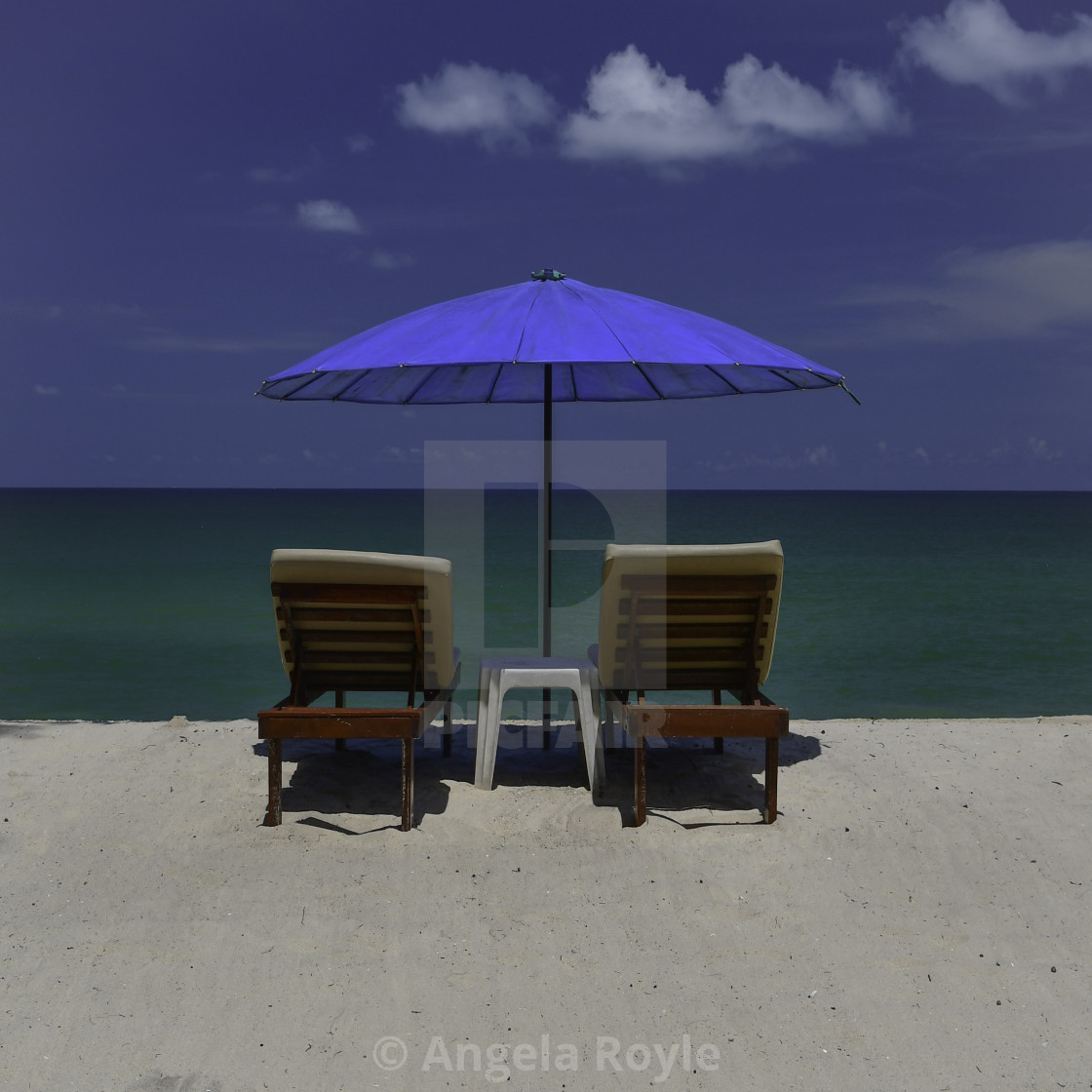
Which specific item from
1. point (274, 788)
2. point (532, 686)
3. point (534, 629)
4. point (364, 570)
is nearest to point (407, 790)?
point (274, 788)

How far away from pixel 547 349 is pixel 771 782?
78.5 inches

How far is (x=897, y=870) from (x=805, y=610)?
53.0 feet

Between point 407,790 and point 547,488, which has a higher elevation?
point 547,488

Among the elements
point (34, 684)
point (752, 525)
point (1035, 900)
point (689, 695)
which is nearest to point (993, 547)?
point (752, 525)

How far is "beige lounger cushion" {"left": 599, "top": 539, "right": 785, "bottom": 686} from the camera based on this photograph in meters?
4.07

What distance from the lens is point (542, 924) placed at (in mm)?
3514

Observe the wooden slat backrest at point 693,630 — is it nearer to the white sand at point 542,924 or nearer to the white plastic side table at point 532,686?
the white plastic side table at point 532,686

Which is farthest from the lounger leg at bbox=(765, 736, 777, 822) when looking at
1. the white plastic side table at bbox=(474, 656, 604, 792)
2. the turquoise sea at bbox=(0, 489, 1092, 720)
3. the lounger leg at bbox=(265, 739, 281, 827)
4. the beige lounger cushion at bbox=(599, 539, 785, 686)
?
the turquoise sea at bbox=(0, 489, 1092, 720)

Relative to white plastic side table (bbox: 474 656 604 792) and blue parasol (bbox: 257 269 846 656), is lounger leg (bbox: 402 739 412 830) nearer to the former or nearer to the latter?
white plastic side table (bbox: 474 656 604 792)

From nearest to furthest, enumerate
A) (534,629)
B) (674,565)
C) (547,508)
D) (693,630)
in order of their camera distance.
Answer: (674,565) < (693,630) < (547,508) < (534,629)

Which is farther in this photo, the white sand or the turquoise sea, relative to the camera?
the turquoise sea

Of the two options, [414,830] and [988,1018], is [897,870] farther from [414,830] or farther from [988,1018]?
[414,830]

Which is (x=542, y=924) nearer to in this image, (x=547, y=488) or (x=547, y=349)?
(x=547, y=349)

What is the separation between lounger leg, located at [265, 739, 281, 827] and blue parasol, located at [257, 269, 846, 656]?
152 cm
